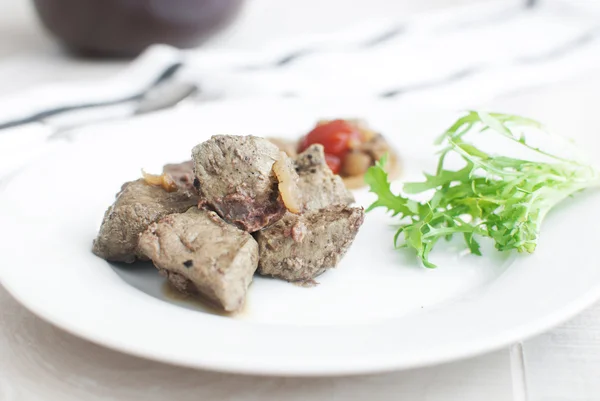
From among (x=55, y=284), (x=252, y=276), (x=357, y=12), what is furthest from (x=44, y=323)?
(x=357, y=12)

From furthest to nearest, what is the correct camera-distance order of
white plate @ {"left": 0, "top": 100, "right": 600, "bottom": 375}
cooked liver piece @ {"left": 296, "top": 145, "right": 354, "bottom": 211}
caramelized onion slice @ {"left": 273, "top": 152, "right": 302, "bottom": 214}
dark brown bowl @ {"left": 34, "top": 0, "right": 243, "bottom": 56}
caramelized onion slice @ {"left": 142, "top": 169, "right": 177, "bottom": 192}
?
dark brown bowl @ {"left": 34, "top": 0, "right": 243, "bottom": 56} → cooked liver piece @ {"left": 296, "top": 145, "right": 354, "bottom": 211} → caramelized onion slice @ {"left": 142, "top": 169, "right": 177, "bottom": 192} → caramelized onion slice @ {"left": 273, "top": 152, "right": 302, "bottom": 214} → white plate @ {"left": 0, "top": 100, "right": 600, "bottom": 375}

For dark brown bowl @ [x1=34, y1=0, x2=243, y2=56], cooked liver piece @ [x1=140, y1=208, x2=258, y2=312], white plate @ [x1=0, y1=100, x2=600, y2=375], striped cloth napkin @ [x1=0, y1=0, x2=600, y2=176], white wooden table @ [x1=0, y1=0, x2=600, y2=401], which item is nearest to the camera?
white plate @ [x1=0, y1=100, x2=600, y2=375]

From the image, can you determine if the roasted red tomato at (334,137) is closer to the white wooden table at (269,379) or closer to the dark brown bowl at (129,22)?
the white wooden table at (269,379)

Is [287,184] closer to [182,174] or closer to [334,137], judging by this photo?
[182,174]

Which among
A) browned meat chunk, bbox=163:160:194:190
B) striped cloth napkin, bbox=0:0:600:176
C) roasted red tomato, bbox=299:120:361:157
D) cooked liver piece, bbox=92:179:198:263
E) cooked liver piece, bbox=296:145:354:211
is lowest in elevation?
striped cloth napkin, bbox=0:0:600:176

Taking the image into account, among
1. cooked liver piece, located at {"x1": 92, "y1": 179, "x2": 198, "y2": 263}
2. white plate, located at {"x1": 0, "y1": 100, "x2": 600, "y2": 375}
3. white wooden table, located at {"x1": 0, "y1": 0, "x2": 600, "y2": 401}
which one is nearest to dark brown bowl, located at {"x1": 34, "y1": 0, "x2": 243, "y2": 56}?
white plate, located at {"x1": 0, "y1": 100, "x2": 600, "y2": 375}

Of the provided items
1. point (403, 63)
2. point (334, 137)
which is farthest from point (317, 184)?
point (403, 63)

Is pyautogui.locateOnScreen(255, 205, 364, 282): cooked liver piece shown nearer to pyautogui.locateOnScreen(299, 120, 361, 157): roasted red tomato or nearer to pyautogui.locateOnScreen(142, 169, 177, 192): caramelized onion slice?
pyautogui.locateOnScreen(142, 169, 177, 192): caramelized onion slice
